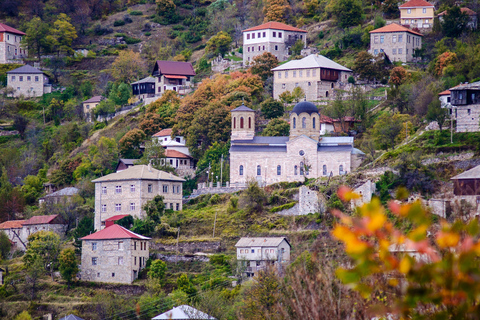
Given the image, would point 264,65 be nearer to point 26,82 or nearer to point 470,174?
point 26,82

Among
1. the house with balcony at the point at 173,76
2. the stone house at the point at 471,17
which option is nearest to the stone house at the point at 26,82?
the house with balcony at the point at 173,76

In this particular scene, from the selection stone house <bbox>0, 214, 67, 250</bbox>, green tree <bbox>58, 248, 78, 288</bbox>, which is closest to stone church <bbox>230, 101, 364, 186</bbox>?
stone house <bbox>0, 214, 67, 250</bbox>

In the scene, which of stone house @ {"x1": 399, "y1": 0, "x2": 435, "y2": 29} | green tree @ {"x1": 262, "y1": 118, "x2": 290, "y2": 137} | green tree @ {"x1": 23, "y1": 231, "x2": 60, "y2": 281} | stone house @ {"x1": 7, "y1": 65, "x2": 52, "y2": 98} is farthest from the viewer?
stone house @ {"x1": 7, "y1": 65, "x2": 52, "y2": 98}

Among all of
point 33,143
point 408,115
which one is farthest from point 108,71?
point 408,115

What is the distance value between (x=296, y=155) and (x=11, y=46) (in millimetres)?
61276

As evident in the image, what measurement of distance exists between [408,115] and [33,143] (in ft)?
146

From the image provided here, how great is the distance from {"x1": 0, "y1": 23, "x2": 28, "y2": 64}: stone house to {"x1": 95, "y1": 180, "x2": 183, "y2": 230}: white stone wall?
52071 millimetres

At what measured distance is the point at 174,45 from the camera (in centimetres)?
11244

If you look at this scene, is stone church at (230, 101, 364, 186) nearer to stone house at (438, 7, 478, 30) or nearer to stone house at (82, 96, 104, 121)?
stone house at (438, 7, 478, 30)

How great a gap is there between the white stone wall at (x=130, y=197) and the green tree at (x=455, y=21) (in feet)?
128

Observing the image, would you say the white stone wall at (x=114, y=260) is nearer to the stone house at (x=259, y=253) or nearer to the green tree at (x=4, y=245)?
the stone house at (x=259, y=253)

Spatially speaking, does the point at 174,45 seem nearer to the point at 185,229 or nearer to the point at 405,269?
the point at 185,229

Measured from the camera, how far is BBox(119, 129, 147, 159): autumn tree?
2958 inches

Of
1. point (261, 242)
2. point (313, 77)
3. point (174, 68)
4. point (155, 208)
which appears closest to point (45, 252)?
point (155, 208)
